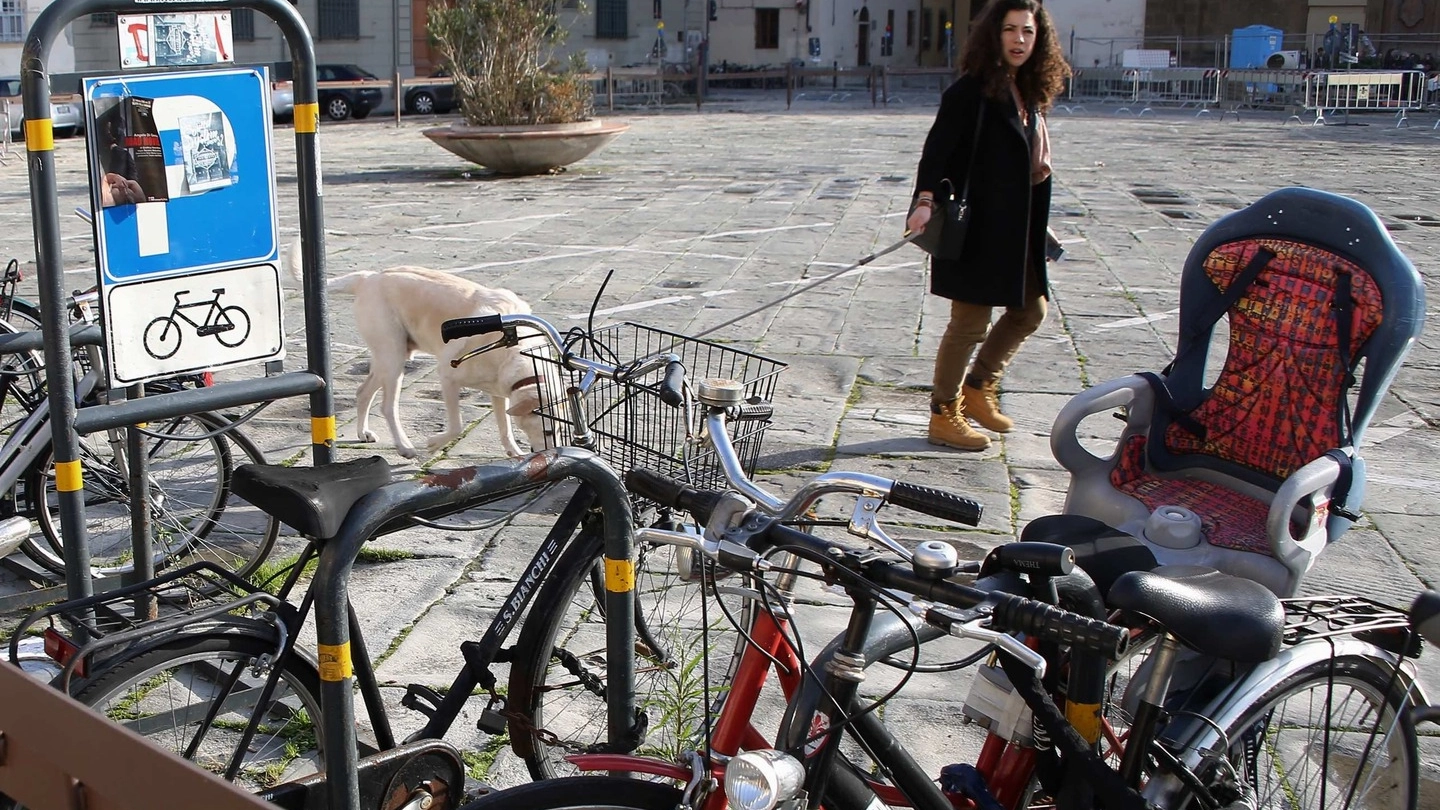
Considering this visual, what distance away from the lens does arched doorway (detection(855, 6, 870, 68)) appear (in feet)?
156

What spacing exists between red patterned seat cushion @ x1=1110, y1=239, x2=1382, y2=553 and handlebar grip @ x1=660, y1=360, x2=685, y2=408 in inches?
61.3

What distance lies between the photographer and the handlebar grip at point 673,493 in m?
2.22

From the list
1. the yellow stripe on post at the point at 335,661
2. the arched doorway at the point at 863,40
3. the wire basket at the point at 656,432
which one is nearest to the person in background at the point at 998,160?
the wire basket at the point at 656,432

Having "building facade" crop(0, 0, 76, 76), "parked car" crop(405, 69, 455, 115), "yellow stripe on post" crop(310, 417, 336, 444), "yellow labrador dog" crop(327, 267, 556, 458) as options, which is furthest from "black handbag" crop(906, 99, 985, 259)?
"building facade" crop(0, 0, 76, 76)

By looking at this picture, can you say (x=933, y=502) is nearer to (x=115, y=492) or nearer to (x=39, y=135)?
(x=39, y=135)

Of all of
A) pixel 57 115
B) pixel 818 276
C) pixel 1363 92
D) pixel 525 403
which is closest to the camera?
pixel 525 403

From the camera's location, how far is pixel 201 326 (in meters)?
3.16

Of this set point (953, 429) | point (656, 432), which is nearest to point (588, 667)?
point (656, 432)

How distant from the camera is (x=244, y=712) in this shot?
3.20 metres

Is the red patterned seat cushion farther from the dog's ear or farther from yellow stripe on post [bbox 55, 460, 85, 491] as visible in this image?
yellow stripe on post [bbox 55, 460, 85, 491]

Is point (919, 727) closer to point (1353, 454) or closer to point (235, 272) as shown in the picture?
point (1353, 454)

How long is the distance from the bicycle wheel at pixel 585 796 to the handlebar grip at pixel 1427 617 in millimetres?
1297

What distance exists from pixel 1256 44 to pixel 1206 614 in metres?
35.6

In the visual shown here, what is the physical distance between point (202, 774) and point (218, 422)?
307 cm
